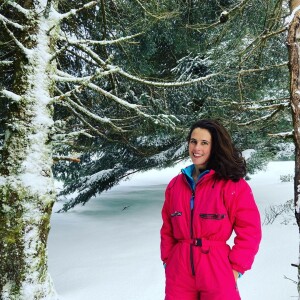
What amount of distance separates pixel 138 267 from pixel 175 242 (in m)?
2.36

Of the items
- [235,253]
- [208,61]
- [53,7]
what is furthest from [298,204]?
[208,61]

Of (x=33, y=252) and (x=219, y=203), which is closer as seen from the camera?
(x=219, y=203)

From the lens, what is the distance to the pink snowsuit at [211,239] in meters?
2.14

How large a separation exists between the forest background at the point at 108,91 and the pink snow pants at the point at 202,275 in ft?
3.90

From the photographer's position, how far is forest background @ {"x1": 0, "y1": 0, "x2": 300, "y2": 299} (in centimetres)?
296

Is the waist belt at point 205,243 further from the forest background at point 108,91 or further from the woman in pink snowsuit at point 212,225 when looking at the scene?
the forest background at point 108,91

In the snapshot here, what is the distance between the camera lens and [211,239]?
7.22 ft

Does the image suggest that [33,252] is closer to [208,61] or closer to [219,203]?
[219,203]

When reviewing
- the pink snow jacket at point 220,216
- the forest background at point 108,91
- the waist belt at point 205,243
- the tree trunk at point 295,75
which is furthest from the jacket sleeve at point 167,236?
the tree trunk at point 295,75

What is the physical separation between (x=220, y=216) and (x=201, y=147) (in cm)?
52

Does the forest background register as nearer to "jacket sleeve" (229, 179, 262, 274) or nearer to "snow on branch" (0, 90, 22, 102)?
"snow on branch" (0, 90, 22, 102)

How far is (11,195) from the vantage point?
2.90 metres

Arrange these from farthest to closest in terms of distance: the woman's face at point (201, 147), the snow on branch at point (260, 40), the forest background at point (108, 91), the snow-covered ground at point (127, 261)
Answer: the snow-covered ground at point (127, 261) < the snow on branch at point (260, 40) < the forest background at point (108, 91) < the woman's face at point (201, 147)

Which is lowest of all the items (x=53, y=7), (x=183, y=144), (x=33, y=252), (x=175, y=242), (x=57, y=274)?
(x=57, y=274)
